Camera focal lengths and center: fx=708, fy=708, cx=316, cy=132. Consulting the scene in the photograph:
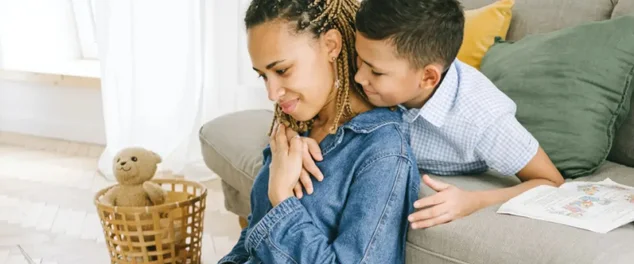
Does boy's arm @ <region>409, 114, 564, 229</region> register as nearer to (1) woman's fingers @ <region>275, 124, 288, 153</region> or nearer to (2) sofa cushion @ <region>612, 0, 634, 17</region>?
A: (1) woman's fingers @ <region>275, 124, 288, 153</region>

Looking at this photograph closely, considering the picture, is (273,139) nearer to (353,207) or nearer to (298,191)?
(298,191)

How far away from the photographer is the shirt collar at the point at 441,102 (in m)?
1.41

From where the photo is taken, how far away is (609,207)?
4.37 feet

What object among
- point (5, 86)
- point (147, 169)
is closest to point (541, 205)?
point (147, 169)

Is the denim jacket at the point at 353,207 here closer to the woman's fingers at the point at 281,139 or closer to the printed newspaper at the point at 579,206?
the woman's fingers at the point at 281,139

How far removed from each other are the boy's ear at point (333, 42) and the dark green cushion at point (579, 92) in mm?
687

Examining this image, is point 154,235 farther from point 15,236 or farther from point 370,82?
point 370,82

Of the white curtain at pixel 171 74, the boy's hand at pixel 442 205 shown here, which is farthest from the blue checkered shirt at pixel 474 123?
the white curtain at pixel 171 74

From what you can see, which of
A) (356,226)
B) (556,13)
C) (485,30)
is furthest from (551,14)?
(356,226)

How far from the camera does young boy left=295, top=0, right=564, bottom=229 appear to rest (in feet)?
4.09

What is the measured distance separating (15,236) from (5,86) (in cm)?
163

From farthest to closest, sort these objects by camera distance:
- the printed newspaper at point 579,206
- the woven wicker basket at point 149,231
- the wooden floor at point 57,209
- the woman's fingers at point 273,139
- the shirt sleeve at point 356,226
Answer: the wooden floor at point 57,209 → the woven wicker basket at point 149,231 → the woman's fingers at point 273,139 → the printed newspaper at point 579,206 → the shirt sleeve at point 356,226

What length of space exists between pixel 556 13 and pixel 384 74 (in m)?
0.92

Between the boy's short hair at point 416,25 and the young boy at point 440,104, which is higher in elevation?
the boy's short hair at point 416,25
